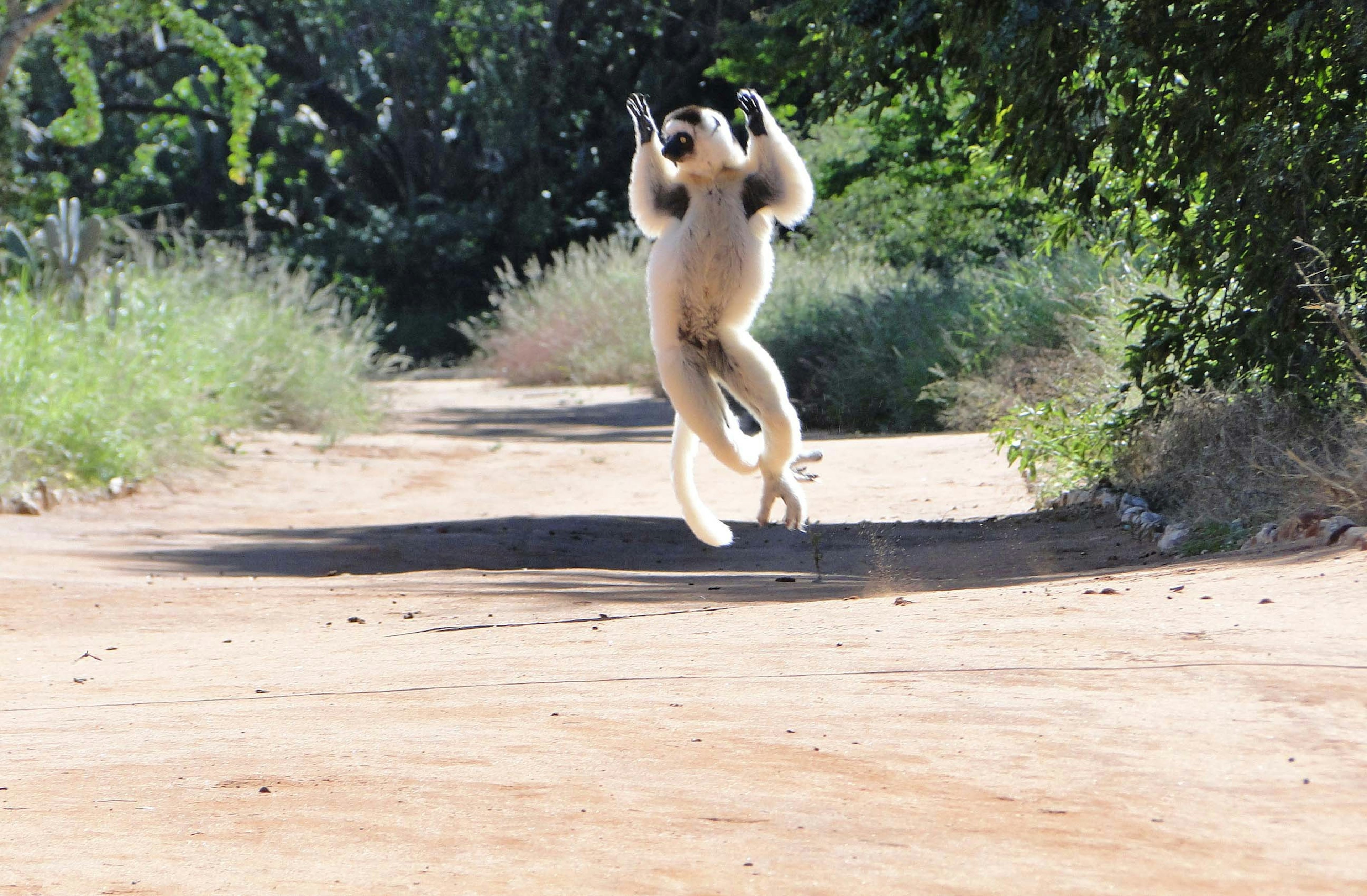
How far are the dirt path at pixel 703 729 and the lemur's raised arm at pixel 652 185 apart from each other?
1.68 m

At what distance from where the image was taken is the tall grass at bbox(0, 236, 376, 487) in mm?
11734

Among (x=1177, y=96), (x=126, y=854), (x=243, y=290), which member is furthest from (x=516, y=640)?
(x=243, y=290)

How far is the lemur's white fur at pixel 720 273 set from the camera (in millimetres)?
A: 6457

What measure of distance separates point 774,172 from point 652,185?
0.54 metres

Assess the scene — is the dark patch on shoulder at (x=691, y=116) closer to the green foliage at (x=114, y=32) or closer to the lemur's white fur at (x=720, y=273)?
the lemur's white fur at (x=720, y=273)

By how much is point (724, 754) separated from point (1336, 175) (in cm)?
515

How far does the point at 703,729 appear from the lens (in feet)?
13.2

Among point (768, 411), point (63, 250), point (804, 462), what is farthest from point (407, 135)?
point (768, 411)

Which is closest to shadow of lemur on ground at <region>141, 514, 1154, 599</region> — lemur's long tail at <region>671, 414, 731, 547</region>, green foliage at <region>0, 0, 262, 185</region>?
lemur's long tail at <region>671, 414, 731, 547</region>

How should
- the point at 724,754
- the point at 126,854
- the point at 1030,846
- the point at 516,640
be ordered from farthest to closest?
the point at 516,640
the point at 724,754
the point at 126,854
the point at 1030,846

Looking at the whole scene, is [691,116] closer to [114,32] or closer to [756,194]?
[756,194]

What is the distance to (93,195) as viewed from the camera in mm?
37562

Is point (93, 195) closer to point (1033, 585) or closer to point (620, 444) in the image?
point (620, 444)

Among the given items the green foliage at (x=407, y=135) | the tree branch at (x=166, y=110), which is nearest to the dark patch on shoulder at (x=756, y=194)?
the green foliage at (x=407, y=135)
